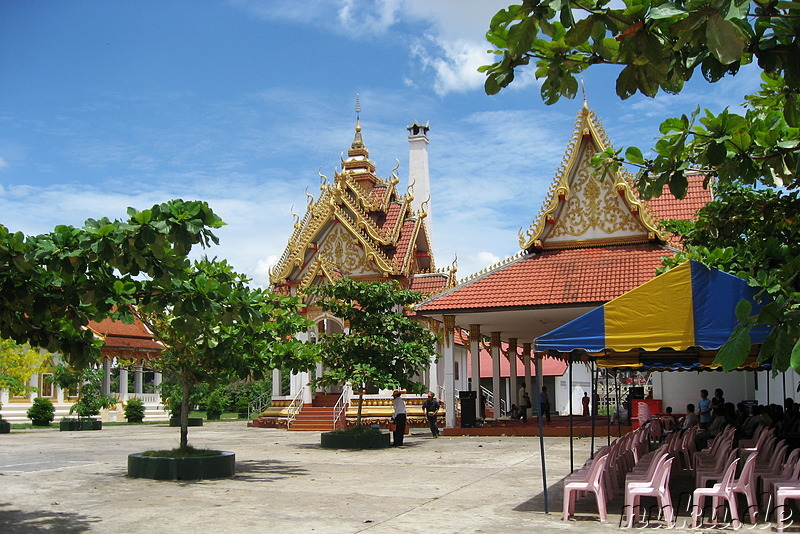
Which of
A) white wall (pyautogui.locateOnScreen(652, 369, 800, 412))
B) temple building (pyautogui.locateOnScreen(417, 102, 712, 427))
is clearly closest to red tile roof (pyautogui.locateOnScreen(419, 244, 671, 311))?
temple building (pyautogui.locateOnScreen(417, 102, 712, 427))

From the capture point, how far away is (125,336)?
44219mm

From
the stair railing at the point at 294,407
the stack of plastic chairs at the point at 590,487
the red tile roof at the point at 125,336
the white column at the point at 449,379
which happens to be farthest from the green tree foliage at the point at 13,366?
the stack of plastic chairs at the point at 590,487

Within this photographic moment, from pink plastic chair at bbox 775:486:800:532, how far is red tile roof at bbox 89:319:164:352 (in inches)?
1481

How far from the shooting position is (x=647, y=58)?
4387 millimetres

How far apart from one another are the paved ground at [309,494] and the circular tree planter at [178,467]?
0.74 ft

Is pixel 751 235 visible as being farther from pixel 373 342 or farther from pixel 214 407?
pixel 214 407

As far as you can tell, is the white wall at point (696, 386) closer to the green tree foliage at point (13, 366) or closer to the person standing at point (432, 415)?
the person standing at point (432, 415)

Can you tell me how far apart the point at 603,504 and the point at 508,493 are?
2575mm

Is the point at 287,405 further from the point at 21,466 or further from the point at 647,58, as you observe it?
the point at 647,58

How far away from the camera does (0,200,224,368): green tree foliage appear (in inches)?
295

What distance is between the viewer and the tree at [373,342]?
20797mm

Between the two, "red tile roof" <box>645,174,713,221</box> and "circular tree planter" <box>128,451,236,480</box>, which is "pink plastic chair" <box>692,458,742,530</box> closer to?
"circular tree planter" <box>128,451,236,480</box>

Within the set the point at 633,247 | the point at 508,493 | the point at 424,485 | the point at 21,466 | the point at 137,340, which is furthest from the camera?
the point at 137,340

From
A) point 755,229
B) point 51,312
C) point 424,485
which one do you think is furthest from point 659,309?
point 51,312
